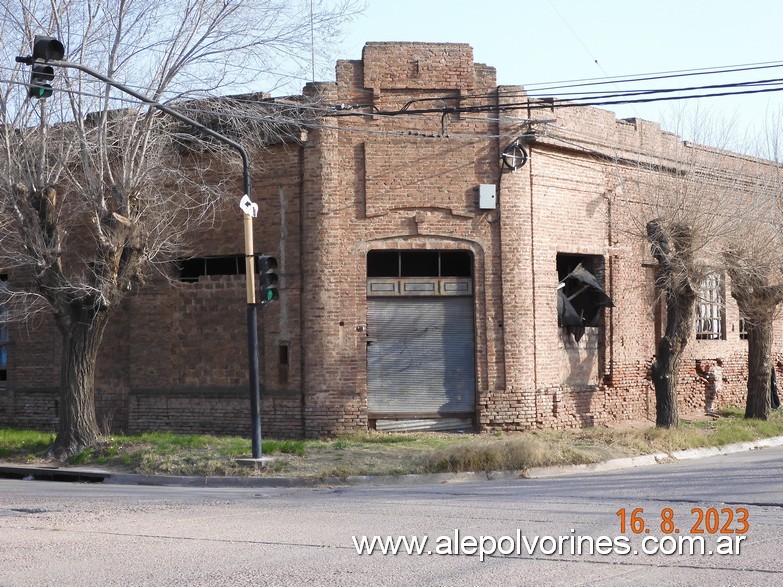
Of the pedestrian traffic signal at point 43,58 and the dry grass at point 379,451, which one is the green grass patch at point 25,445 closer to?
the dry grass at point 379,451

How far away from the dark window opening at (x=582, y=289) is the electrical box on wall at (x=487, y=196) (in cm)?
272

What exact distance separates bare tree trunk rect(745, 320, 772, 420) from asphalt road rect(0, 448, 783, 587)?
366 inches

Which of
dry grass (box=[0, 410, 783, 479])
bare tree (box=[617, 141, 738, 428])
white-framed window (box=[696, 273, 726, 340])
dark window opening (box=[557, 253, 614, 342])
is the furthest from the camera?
white-framed window (box=[696, 273, 726, 340])

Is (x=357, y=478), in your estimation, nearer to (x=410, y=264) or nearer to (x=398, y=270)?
(x=398, y=270)

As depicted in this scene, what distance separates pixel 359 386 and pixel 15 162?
25.3 feet

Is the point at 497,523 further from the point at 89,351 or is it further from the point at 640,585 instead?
the point at 89,351

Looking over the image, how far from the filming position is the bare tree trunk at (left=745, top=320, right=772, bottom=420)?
23.3 m

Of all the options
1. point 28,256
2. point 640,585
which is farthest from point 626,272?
point 640,585

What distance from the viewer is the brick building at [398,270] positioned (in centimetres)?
1966

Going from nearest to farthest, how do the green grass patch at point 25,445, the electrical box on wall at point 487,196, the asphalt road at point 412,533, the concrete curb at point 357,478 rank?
the asphalt road at point 412,533 < the concrete curb at point 357,478 < the green grass patch at point 25,445 < the electrical box on wall at point 487,196

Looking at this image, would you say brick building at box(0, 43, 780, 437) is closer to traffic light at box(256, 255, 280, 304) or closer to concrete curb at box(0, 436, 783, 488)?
traffic light at box(256, 255, 280, 304)

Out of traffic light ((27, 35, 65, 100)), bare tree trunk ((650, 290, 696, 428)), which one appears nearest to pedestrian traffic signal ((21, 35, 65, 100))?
traffic light ((27, 35, 65, 100))
